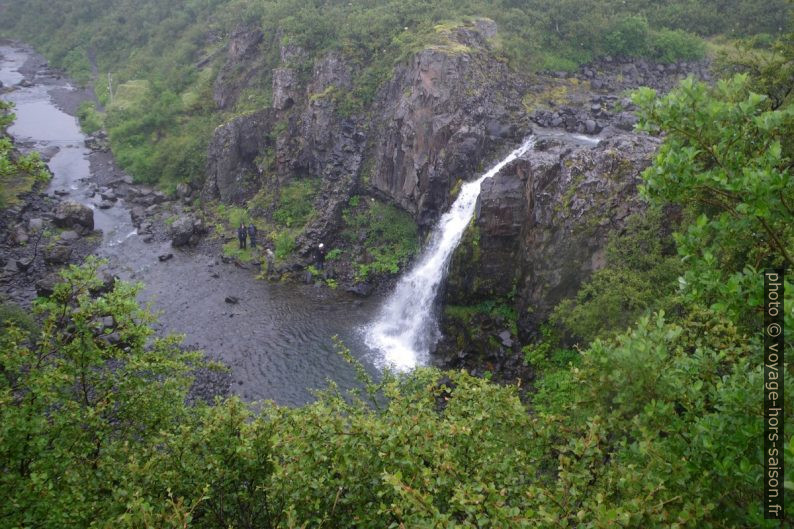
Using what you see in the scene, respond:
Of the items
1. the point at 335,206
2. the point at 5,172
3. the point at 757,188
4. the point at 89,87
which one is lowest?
the point at 89,87

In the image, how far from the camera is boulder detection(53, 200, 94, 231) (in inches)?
1555

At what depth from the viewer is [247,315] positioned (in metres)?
31.6

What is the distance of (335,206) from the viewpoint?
3881 cm

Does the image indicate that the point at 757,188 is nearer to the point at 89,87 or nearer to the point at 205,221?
the point at 205,221

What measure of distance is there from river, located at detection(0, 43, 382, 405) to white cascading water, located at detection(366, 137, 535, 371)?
3.87ft

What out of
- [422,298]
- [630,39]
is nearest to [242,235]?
[422,298]

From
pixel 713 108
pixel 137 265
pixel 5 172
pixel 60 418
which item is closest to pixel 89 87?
pixel 137 265

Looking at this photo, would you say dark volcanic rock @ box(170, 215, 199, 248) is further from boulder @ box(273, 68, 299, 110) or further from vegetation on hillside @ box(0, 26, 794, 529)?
vegetation on hillside @ box(0, 26, 794, 529)

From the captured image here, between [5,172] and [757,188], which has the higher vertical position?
[757,188]

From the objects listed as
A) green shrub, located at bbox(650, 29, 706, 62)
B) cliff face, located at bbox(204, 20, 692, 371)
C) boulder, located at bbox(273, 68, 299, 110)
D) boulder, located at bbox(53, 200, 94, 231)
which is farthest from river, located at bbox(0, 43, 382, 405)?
green shrub, located at bbox(650, 29, 706, 62)

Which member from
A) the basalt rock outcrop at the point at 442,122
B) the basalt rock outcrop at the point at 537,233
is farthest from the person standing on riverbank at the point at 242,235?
the basalt rock outcrop at the point at 537,233

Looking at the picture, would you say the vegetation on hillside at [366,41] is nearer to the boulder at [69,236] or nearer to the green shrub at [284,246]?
the green shrub at [284,246]

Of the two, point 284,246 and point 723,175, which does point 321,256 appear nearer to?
point 284,246

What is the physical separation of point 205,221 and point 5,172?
3127cm
